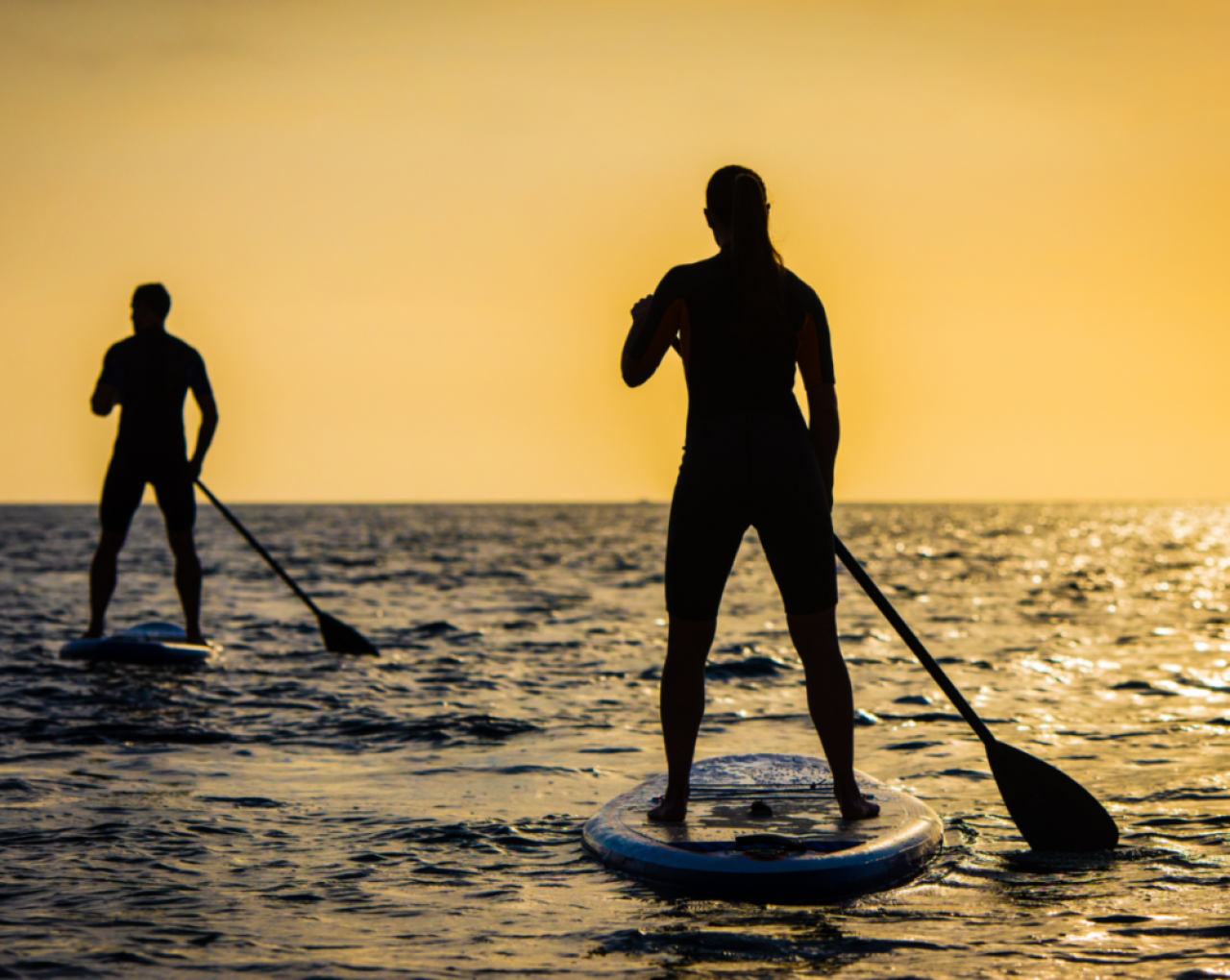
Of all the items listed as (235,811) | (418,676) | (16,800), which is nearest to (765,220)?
(235,811)

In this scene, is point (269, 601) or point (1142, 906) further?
point (269, 601)

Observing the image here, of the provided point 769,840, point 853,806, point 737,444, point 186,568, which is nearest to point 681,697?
point 769,840

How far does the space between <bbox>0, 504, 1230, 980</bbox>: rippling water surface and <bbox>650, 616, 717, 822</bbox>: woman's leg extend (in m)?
0.41

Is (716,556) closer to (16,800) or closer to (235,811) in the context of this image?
(235,811)

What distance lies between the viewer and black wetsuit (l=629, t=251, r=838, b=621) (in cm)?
417

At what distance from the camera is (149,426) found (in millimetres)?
8977

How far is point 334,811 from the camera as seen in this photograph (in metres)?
5.09

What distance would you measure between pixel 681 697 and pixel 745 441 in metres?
0.84

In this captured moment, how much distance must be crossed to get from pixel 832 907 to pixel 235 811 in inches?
95.1

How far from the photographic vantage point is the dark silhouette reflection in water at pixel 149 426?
8945mm

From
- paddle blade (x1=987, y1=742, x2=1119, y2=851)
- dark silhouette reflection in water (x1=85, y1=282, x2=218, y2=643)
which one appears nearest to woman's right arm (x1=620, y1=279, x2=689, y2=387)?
paddle blade (x1=987, y1=742, x2=1119, y2=851)

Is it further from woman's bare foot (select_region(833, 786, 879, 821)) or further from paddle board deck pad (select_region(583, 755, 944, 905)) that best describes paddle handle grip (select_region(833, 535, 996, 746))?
woman's bare foot (select_region(833, 786, 879, 821))

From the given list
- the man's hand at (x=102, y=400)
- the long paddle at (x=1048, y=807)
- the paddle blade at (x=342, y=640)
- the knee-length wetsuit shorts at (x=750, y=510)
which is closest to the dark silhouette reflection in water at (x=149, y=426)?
the man's hand at (x=102, y=400)

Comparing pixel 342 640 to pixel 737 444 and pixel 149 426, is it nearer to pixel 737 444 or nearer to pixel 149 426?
pixel 149 426
